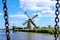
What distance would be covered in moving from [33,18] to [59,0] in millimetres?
62073

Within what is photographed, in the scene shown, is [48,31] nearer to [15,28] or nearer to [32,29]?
[32,29]

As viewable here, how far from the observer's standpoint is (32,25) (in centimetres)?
6631

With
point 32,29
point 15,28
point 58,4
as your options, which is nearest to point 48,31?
point 32,29

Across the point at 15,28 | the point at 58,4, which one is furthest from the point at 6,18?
the point at 15,28

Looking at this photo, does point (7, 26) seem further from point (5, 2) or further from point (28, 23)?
point (28, 23)

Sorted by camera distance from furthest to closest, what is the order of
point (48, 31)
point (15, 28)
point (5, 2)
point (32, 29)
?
point (15, 28), point (32, 29), point (48, 31), point (5, 2)

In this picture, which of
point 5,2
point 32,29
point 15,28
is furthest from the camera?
point 15,28

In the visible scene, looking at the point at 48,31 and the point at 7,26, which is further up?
the point at 7,26

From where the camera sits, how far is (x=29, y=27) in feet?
215

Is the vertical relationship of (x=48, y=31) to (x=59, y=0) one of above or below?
below

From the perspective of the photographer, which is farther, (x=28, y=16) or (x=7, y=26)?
(x=28, y=16)

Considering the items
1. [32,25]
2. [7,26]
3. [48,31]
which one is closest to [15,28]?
[32,25]

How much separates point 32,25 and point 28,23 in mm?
2928

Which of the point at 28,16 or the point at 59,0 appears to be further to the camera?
the point at 28,16
